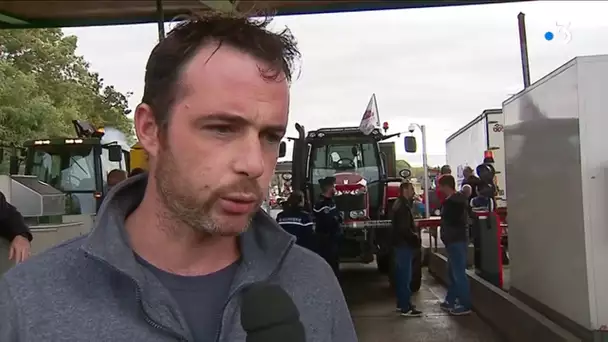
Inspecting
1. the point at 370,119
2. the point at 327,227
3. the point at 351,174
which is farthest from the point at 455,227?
the point at 370,119

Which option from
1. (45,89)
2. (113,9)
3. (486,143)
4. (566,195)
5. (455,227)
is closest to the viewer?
(566,195)

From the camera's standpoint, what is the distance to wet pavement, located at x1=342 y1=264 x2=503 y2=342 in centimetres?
927

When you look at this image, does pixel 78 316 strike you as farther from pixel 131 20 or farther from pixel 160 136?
pixel 131 20

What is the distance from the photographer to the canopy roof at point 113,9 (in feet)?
27.0

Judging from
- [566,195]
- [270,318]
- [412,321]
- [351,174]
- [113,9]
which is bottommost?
[412,321]

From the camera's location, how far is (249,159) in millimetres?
1552

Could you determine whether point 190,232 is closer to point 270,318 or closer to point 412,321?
point 270,318

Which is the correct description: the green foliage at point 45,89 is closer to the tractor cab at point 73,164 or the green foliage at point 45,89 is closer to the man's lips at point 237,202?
the tractor cab at point 73,164

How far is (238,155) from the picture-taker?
1.56 metres

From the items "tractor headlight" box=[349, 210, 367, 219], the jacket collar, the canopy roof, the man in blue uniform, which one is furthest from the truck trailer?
the jacket collar

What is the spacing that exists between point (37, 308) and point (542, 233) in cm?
714

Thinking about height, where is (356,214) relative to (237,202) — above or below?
below

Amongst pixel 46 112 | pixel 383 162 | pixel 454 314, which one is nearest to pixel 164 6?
pixel 454 314

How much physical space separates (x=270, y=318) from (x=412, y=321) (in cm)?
927
